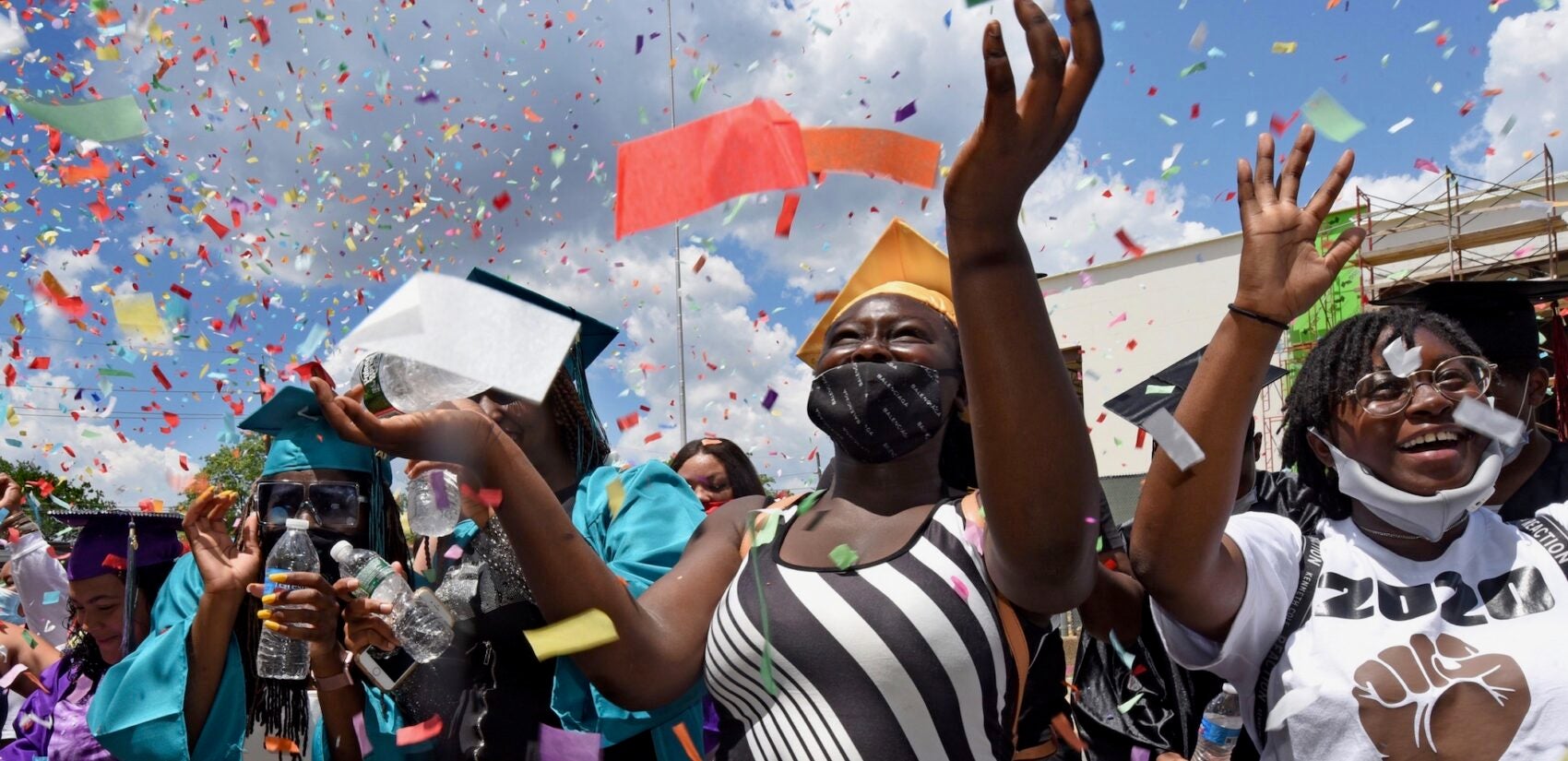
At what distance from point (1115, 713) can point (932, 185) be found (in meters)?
2.15

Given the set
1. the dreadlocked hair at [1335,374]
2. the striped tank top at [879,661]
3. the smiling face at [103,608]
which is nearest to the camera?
the striped tank top at [879,661]

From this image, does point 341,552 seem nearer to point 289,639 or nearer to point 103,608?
point 289,639

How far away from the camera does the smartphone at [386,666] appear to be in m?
2.46

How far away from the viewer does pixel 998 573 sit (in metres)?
1.61

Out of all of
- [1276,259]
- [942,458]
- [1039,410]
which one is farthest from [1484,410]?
[1039,410]

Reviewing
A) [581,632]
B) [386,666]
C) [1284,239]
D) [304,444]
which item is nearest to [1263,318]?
[1284,239]

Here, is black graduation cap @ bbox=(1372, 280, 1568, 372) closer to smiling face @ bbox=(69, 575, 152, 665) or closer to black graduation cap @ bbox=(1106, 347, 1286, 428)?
black graduation cap @ bbox=(1106, 347, 1286, 428)

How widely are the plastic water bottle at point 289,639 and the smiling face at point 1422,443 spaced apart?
2696 millimetres

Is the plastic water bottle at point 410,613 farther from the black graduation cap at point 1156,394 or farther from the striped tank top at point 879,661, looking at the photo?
the black graduation cap at point 1156,394

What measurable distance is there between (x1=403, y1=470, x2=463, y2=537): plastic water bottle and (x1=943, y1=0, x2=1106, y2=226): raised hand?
133cm

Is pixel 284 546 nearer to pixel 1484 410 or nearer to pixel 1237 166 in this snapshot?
pixel 1237 166

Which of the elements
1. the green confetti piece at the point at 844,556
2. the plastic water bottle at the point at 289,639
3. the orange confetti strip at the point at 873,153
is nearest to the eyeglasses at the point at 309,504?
the plastic water bottle at the point at 289,639

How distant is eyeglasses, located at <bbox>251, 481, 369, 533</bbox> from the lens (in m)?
2.79

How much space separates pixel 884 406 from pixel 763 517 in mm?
367
